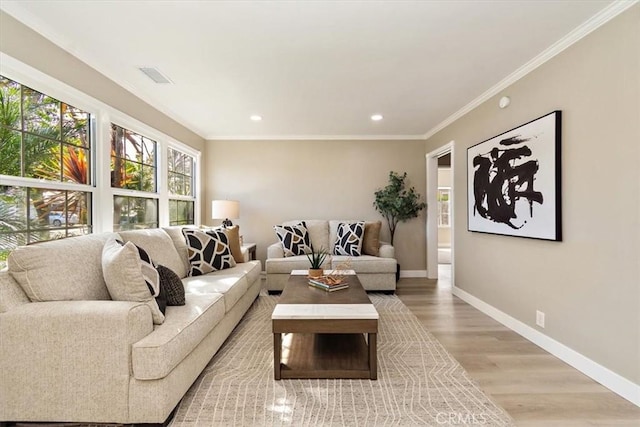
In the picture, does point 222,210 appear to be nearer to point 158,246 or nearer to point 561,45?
point 158,246

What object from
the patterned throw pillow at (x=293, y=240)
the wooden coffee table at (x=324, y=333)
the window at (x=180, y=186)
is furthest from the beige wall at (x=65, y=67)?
the wooden coffee table at (x=324, y=333)

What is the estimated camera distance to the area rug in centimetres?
176

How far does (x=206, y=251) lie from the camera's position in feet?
11.0

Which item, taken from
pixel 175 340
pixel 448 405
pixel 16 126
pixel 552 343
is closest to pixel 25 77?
pixel 16 126

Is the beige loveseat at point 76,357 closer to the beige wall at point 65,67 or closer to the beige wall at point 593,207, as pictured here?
the beige wall at point 65,67

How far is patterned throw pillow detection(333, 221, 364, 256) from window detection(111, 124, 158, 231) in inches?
98.3

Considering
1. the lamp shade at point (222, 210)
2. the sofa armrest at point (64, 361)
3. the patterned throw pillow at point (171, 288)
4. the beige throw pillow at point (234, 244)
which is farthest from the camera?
the lamp shade at point (222, 210)

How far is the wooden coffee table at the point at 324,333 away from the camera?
6.93 ft

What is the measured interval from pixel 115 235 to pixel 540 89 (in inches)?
146

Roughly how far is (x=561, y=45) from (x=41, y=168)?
4021 mm

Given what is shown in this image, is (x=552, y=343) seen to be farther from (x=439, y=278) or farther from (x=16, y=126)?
(x=16, y=126)

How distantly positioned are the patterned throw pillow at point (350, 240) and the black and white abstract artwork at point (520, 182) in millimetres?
1605

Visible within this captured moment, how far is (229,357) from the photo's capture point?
2471 mm

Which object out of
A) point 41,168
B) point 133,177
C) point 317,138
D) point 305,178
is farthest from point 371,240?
point 41,168
